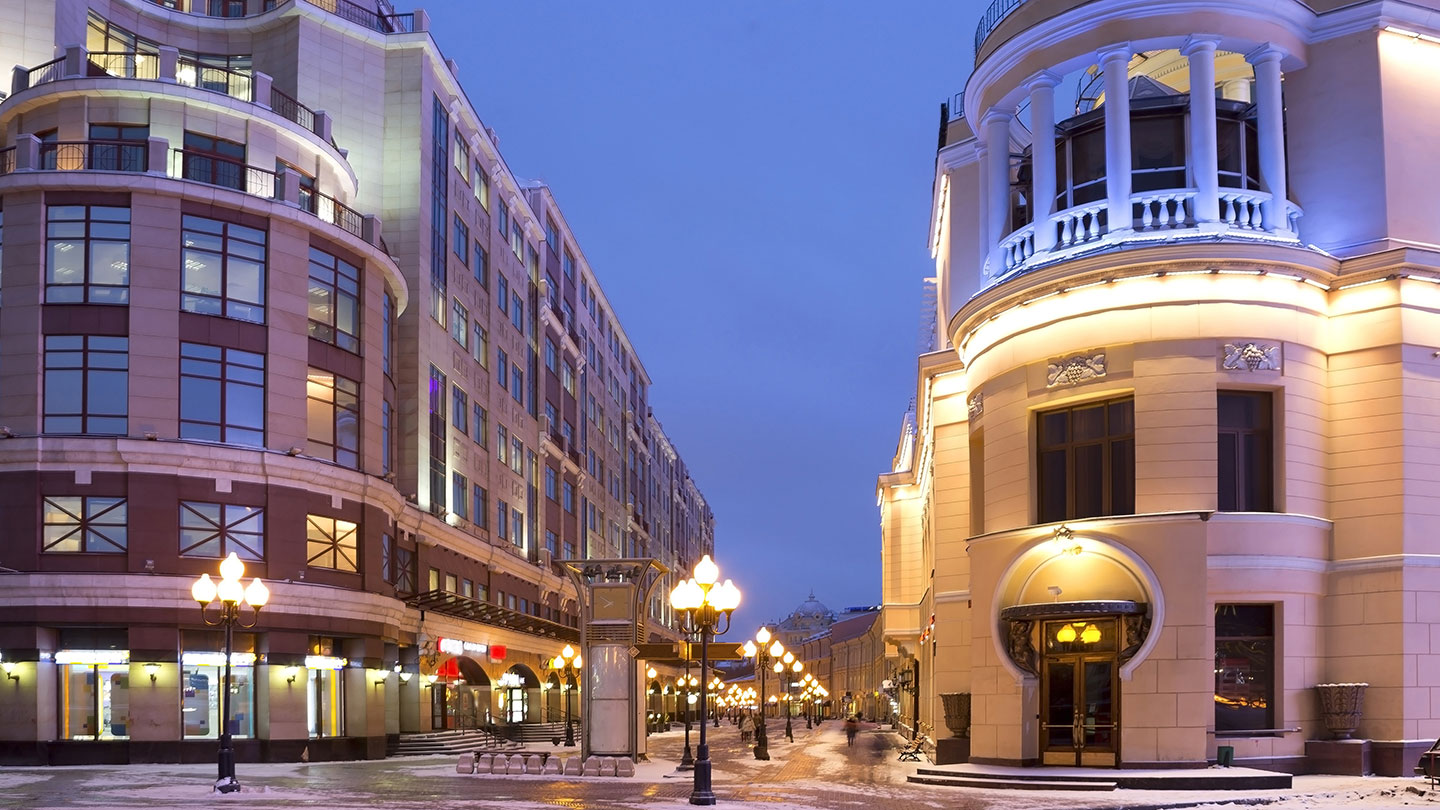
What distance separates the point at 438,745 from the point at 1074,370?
30653mm

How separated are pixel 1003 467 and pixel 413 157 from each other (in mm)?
31553

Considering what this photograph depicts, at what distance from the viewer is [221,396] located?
4262 cm

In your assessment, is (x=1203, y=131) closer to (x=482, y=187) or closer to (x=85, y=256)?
(x=85, y=256)

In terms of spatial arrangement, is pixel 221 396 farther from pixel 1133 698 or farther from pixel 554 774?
pixel 1133 698

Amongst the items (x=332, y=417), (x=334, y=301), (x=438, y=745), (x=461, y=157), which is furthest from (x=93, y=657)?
(x=461, y=157)

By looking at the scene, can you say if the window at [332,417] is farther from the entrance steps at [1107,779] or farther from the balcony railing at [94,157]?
the entrance steps at [1107,779]

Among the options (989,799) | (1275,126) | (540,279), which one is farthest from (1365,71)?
(540,279)

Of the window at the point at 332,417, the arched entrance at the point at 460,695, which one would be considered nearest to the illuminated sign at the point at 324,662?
the window at the point at 332,417

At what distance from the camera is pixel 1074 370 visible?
102ft

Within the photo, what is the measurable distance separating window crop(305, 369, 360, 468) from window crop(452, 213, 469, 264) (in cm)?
1601

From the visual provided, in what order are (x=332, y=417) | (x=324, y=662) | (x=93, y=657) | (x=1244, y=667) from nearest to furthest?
(x=1244, y=667) < (x=93, y=657) < (x=324, y=662) < (x=332, y=417)

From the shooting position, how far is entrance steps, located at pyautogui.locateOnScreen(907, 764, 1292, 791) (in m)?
26.7

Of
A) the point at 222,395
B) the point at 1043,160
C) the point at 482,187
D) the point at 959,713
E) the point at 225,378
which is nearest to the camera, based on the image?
the point at 1043,160

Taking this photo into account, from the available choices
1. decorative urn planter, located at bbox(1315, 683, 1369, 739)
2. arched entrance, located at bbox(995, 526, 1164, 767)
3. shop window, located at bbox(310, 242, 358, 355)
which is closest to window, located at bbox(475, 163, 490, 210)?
shop window, located at bbox(310, 242, 358, 355)
